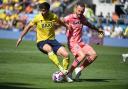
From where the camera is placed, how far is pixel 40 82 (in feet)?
48.9

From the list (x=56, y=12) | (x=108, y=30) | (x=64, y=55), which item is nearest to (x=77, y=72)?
(x=64, y=55)

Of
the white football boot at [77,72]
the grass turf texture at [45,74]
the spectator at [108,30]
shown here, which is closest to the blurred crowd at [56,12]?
the spectator at [108,30]

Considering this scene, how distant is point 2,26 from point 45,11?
2418 cm

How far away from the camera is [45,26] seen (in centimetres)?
1541

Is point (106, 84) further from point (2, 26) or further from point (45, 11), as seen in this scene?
point (2, 26)

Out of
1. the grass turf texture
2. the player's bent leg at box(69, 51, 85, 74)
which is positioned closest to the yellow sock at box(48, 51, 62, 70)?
the grass turf texture

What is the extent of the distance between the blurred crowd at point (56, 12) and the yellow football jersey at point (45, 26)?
19.8 metres

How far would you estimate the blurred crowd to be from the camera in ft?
118

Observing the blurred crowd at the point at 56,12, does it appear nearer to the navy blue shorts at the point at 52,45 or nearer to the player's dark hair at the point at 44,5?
the navy blue shorts at the point at 52,45

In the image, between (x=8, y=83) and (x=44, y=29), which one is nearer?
(x=8, y=83)

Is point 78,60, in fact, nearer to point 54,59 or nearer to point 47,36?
point 54,59

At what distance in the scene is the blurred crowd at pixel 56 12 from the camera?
36.0m

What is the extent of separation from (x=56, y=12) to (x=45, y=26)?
2336 cm

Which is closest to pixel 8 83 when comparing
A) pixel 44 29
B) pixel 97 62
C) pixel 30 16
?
pixel 44 29
